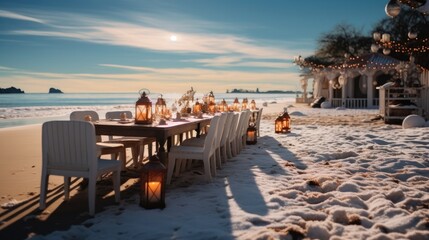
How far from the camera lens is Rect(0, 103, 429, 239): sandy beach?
329 centimetres

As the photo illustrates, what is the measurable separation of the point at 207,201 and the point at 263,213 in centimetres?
73

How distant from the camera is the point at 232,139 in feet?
23.0

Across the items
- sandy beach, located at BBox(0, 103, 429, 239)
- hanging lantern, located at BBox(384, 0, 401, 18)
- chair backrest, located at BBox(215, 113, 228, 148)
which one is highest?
hanging lantern, located at BBox(384, 0, 401, 18)

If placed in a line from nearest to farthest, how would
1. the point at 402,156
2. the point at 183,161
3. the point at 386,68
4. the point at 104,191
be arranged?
1. the point at 104,191
2. the point at 183,161
3. the point at 402,156
4. the point at 386,68

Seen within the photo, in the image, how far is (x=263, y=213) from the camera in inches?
147

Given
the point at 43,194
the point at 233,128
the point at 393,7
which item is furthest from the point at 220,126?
the point at 393,7

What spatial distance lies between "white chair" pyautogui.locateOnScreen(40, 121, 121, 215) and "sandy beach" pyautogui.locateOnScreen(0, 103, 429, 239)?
380 millimetres

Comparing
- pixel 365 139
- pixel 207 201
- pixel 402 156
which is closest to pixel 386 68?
pixel 365 139

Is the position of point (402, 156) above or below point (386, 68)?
below

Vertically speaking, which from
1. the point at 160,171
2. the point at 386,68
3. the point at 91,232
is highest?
the point at 386,68

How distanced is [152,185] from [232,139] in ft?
10.5

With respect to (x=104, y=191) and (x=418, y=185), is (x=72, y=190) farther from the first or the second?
(x=418, y=185)

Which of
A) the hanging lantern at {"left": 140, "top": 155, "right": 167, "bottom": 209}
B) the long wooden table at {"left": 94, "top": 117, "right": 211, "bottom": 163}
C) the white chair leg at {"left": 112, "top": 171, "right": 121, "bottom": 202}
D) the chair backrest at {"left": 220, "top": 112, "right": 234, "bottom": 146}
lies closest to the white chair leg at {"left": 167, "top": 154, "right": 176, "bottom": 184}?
the long wooden table at {"left": 94, "top": 117, "right": 211, "bottom": 163}

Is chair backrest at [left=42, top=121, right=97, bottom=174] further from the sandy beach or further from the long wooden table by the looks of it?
the long wooden table
